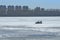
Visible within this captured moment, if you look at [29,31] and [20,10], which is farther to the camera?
[20,10]

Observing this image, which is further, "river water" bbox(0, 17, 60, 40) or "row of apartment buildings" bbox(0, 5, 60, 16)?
"row of apartment buildings" bbox(0, 5, 60, 16)

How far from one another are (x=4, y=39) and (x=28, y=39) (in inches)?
49.4

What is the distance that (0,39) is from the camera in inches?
430

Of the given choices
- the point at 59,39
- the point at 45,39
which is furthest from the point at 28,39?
the point at 59,39

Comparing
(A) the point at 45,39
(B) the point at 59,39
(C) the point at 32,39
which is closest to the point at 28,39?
(C) the point at 32,39

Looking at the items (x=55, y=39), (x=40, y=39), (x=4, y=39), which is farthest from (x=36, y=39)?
(x=4, y=39)

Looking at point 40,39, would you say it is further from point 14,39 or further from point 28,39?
point 14,39

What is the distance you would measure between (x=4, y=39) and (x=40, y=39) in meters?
1.88

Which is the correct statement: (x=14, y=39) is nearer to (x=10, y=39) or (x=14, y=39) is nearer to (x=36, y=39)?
(x=10, y=39)

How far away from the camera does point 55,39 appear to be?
10.9 m

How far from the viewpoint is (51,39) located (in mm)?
11008

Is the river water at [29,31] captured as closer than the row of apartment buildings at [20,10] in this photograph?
Yes

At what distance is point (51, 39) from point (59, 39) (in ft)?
1.39

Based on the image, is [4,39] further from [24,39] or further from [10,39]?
[24,39]
